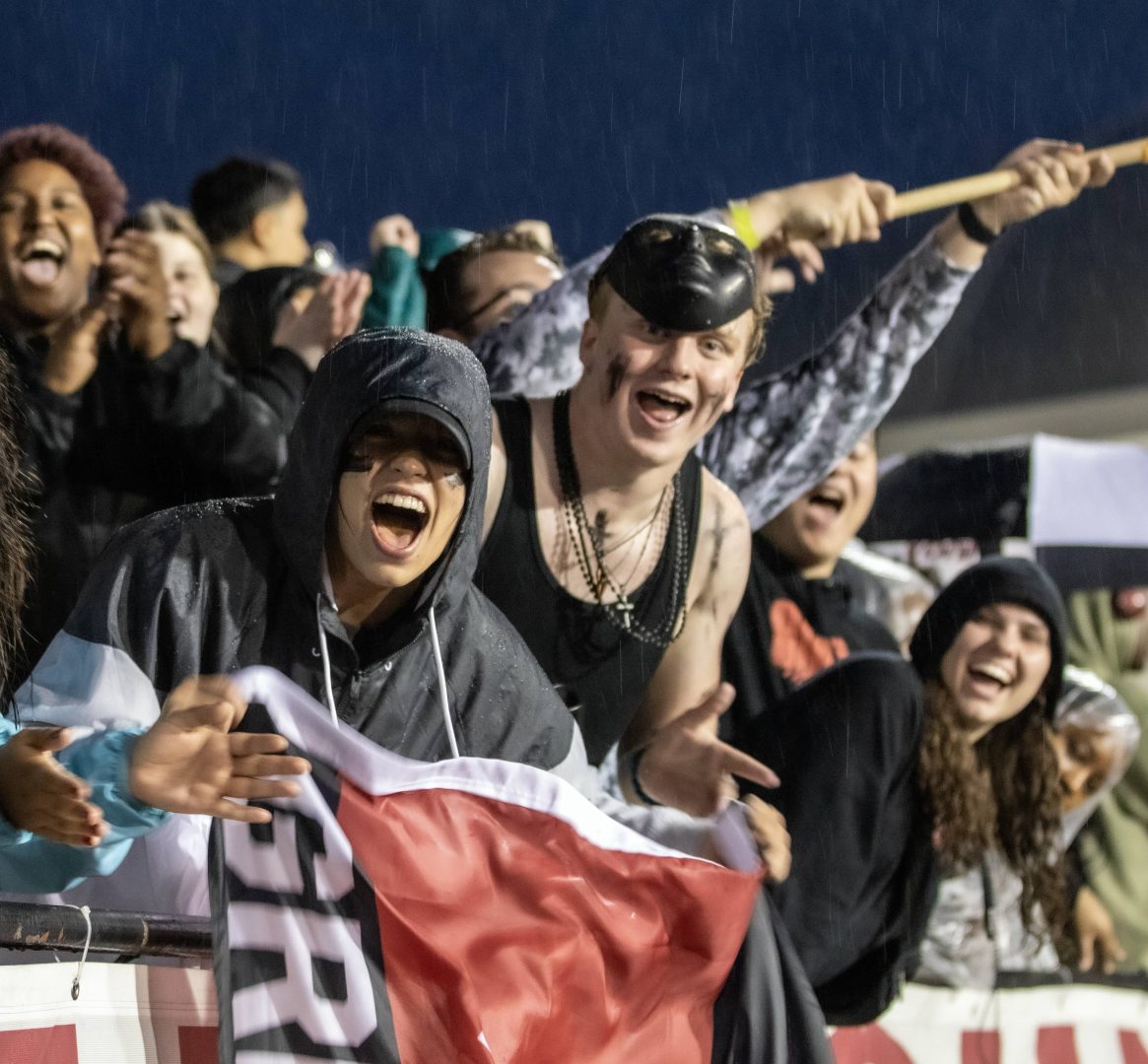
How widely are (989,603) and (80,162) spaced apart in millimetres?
1712

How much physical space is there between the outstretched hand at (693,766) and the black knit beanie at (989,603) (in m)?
0.85

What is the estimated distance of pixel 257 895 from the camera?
1.46m

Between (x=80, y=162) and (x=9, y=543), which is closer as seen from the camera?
(x=9, y=543)

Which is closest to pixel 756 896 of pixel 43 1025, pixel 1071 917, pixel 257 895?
pixel 257 895

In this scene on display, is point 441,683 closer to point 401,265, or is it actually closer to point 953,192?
point 401,265

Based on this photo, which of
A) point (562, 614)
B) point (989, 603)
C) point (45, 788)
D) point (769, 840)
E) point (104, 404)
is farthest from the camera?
point (989, 603)

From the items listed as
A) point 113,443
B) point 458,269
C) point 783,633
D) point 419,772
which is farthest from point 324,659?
point 783,633

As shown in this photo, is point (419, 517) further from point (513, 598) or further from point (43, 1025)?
point (43, 1025)

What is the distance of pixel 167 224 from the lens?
8.02 ft

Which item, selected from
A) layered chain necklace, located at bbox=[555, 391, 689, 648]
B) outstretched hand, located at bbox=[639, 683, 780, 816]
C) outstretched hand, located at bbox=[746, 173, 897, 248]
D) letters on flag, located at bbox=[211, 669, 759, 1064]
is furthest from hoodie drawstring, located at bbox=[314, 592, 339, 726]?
outstretched hand, located at bbox=[746, 173, 897, 248]

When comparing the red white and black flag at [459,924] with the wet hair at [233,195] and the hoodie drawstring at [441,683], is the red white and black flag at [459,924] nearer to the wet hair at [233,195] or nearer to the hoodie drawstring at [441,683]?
the hoodie drawstring at [441,683]

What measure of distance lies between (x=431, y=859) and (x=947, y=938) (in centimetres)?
150

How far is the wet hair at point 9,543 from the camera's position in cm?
151

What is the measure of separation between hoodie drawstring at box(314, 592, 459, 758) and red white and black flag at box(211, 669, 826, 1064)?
232 millimetres
